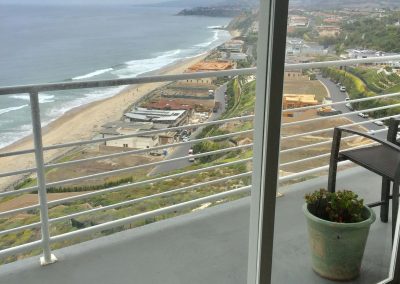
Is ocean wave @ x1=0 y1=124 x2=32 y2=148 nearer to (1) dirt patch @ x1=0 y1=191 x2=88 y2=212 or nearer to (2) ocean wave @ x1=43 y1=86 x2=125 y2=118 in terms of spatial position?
(2) ocean wave @ x1=43 y1=86 x2=125 y2=118

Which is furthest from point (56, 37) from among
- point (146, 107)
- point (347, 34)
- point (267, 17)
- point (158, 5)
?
point (347, 34)

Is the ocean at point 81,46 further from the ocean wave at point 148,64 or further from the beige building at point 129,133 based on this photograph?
the beige building at point 129,133

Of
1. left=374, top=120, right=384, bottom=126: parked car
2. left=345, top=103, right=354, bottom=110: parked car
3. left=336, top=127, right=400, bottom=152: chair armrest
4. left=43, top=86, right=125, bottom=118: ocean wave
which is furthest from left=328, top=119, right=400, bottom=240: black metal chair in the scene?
left=43, top=86, right=125, bottom=118: ocean wave

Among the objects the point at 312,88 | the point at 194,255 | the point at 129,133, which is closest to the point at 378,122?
the point at 312,88

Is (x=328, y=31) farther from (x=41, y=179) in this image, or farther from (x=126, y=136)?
(x=41, y=179)

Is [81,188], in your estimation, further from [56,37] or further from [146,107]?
[56,37]

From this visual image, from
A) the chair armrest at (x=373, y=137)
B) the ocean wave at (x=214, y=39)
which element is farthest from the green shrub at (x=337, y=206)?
the ocean wave at (x=214, y=39)

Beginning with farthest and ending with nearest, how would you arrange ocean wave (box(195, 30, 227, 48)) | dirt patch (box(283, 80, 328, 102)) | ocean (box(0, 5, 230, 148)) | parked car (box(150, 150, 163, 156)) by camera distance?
1. parked car (box(150, 150, 163, 156))
2. dirt patch (box(283, 80, 328, 102))
3. ocean wave (box(195, 30, 227, 48))
4. ocean (box(0, 5, 230, 148))
